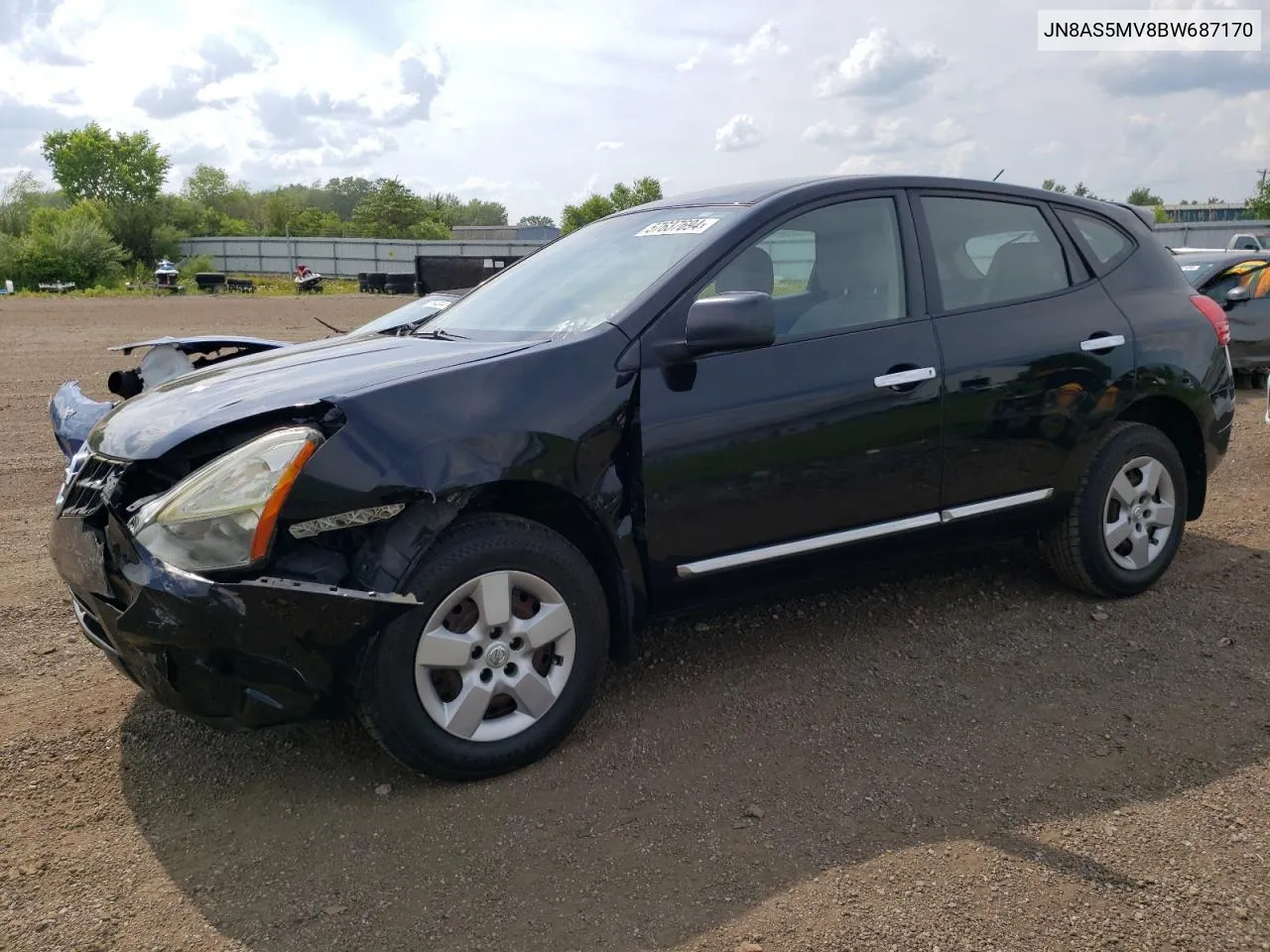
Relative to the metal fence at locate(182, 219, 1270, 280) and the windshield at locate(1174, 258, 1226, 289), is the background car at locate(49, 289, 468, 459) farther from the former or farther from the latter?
the metal fence at locate(182, 219, 1270, 280)

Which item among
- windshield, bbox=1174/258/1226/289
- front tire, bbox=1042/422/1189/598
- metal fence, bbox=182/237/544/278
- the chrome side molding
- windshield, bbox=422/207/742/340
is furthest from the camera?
metal fence, bbox=182/237/544/278

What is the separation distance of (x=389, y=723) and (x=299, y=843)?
41 cm

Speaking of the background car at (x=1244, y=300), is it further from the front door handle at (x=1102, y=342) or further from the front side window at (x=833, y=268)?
the front side window at (x=833, y=268)

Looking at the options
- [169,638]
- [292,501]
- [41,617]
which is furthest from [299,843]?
[41,617]

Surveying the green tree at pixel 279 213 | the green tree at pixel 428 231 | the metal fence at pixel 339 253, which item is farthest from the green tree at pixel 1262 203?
the green tree at pixel 279 213

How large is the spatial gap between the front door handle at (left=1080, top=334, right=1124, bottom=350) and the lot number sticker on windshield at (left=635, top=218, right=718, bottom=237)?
5.66 ft

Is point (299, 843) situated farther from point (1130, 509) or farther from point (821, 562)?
point (1130, 509)

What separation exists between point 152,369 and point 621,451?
3.24 metres

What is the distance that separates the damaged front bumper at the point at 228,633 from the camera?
2775mm

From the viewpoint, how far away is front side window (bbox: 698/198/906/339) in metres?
3.81

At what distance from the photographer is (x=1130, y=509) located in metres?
Answer: 4.61

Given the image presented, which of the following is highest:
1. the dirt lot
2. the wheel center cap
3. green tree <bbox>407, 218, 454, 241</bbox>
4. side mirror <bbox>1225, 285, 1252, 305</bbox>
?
green tree <bbox>407, 218, 454, 241</bbox>

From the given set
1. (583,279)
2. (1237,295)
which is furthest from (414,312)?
(1237,295)

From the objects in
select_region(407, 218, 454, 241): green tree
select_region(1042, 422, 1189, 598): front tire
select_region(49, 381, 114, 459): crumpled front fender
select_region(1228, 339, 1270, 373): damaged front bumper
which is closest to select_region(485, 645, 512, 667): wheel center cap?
select_region(49, 381, 114, 459): crumpled front fender
